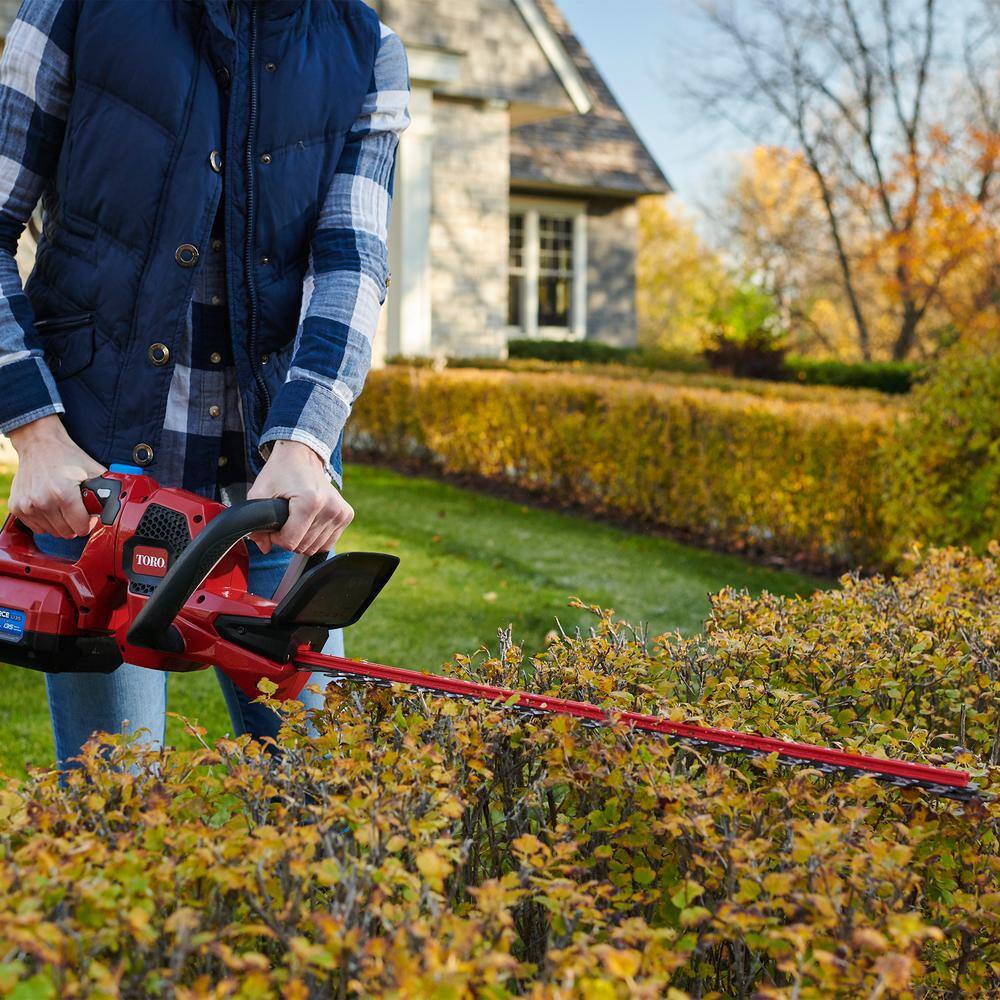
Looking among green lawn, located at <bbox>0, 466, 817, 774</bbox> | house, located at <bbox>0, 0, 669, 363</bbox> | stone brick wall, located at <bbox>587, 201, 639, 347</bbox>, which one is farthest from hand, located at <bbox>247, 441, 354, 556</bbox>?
stone brick wall, located at <bbox>587, 201, 639, 347</bbox>

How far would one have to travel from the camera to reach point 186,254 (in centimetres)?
197

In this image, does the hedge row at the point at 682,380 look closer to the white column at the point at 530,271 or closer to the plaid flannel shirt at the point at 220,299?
the white column at the point at 530,271

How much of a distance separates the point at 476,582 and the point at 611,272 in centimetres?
1421

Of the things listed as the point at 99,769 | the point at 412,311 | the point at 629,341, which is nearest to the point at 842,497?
the point at 99,769

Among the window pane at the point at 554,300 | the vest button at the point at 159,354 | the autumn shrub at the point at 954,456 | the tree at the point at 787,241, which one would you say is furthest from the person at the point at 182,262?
the tree at the point at 787,241

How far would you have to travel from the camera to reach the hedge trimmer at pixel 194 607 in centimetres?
169

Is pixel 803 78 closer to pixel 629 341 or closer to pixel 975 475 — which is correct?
pixel 629 341

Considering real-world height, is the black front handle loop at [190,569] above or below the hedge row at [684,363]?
below

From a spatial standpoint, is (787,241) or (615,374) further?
(787,241)

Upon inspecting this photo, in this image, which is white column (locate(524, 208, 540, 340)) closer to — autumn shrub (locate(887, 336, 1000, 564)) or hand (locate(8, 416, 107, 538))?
autumn shrub (locate(887, 336, 1000, 564))

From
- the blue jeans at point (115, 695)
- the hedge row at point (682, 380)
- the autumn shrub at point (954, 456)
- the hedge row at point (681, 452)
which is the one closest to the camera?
the blue jeans at point (115, 695)

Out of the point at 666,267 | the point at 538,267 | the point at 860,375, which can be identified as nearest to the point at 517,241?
the point at 538,267

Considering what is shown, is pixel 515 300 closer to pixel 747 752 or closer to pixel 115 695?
pixel 115 695

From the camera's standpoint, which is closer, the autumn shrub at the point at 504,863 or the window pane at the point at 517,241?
the autumn shrub at the point at 504,863
